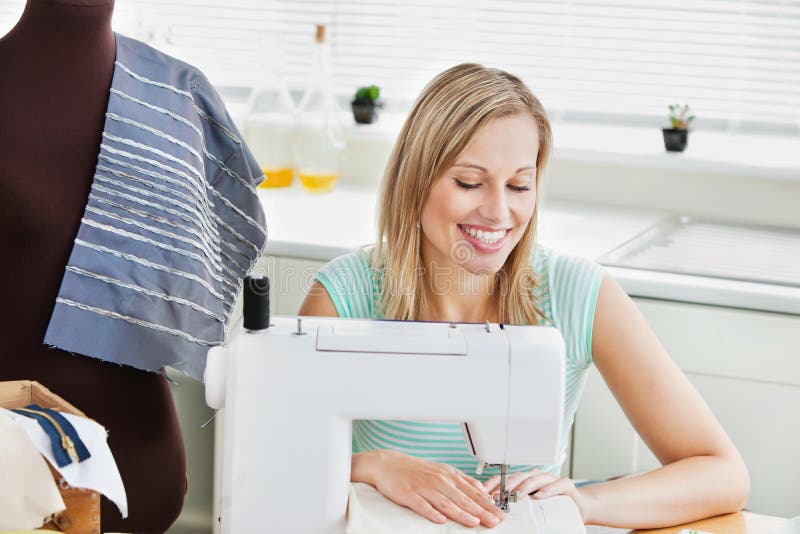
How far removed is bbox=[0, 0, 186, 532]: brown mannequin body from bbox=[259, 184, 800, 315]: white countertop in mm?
721

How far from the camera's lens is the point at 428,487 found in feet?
3.84

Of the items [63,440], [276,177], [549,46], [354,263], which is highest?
[549,46]

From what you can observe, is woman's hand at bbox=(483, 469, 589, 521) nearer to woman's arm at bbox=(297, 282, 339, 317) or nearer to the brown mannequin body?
woman's arm at bbox=(297, 282, 339, 317)

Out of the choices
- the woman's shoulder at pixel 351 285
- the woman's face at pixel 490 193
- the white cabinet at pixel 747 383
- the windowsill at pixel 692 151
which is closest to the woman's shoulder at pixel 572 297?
the woman's face at pixel 490 193

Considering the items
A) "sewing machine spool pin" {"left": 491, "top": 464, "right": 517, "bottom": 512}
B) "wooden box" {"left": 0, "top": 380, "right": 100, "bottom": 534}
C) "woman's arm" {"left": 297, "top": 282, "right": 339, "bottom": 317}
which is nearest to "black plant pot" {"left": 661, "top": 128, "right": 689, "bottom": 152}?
"woman's arm" {"left": 297, "top": 282, "right": 339, "bottom": 317}

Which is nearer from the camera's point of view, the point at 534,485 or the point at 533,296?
the point at 534,485

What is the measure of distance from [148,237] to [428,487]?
59cm

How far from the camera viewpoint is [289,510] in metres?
1.09

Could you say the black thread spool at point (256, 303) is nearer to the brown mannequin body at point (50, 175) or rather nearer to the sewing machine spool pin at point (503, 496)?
the sewing machine spool pin at point (503, 496)

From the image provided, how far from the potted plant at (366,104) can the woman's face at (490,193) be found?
137 cm

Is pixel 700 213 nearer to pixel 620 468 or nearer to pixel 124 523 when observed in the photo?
pixel 620 468

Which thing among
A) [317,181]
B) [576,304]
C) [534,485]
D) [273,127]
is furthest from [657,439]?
[273,127]

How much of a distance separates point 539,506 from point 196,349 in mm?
612

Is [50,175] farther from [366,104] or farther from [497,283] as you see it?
[366,104]
